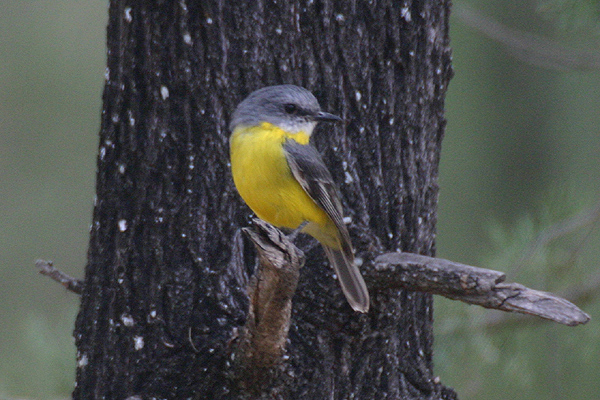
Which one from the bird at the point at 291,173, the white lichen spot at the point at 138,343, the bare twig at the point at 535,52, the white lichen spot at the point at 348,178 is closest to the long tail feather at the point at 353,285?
the bird at the point at 291,173

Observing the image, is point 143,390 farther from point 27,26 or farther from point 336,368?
point 27,26

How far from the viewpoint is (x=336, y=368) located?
3148 millimetres

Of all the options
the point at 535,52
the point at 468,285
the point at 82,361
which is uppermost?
the point at 535,52

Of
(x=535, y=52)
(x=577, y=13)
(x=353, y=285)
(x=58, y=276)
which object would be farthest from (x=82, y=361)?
(x=535, y=52)

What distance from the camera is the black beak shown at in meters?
3.18

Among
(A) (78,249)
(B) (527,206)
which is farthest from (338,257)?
(A) (78,249)

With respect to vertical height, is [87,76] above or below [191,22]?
above

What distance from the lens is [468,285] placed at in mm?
2756

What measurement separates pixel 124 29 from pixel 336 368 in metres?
1.57

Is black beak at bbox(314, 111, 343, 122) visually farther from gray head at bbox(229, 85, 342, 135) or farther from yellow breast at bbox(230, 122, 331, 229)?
yellow breast at bbox(230, 122, 331, 229)

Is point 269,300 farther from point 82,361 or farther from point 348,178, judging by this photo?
point 82,361

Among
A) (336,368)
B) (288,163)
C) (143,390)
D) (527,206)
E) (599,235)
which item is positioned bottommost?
(143,390)

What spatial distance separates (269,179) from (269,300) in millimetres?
902

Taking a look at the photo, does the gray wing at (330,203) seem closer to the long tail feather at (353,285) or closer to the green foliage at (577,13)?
the long tail feather at (353,285)
